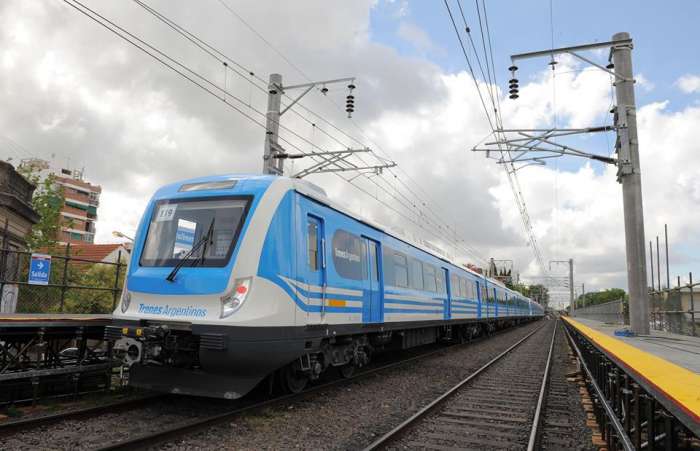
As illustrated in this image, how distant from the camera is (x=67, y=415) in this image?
224 inches

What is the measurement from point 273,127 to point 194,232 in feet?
28.8

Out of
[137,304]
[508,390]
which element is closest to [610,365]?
[508,390]

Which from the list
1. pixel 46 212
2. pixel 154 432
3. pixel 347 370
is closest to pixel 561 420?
pixel 347 370

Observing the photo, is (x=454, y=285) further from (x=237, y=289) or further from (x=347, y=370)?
(x=237, y=289)

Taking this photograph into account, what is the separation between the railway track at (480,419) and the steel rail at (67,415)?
3.27m

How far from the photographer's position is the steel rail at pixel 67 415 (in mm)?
5109

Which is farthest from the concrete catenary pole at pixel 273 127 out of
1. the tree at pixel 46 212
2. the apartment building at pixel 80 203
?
the apartment building at pixel 80 203

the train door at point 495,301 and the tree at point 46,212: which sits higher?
the tree at point 46,212

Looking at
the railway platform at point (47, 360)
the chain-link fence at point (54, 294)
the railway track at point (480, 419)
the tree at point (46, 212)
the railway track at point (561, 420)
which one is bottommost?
the railway track at point (561, 420)

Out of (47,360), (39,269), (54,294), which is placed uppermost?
(39,269)

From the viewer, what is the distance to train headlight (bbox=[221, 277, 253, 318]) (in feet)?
19.8

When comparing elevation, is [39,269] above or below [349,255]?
below

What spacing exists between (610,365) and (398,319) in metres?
4.91

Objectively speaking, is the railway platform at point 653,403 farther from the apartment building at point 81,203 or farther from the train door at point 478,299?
the apartment building at point 81,203
